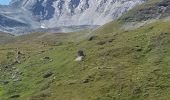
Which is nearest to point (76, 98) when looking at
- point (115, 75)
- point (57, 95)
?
point (57, 95)

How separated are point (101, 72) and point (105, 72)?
82 centimetres

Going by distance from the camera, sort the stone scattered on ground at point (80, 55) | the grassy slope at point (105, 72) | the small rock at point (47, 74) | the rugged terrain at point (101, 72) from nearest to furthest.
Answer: the grassy slope at point (105, 72)
the rugged terrain at point (101, 72)
the small rock at point (47, 74)
the stone scattered on ground at point (80, 55)

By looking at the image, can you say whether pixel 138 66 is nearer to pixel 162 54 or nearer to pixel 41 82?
pixel 162 54

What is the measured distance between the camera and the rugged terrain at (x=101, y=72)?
290 feet

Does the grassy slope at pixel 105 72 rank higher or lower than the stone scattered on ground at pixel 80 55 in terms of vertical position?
lower

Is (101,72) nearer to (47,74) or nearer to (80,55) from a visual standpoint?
(47,74)

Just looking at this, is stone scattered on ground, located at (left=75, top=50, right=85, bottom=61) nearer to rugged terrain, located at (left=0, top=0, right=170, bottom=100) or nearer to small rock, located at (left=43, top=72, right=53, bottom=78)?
rugged terrain, located at (left=0, top=0, right=170, bottom=100)

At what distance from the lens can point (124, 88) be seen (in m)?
88.6

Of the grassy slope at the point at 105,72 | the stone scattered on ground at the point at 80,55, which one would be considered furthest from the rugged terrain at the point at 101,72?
the stone scattered on ground at the point at 80,55

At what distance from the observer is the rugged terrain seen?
88.4 m

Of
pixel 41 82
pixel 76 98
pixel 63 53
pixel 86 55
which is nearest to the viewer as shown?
pixel 76 98

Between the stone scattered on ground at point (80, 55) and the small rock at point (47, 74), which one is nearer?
the small rock at point (47, 74)

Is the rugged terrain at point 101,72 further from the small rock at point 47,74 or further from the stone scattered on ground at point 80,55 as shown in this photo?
the stone scattered on ground at point 80,55

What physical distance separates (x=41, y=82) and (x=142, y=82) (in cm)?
2367
